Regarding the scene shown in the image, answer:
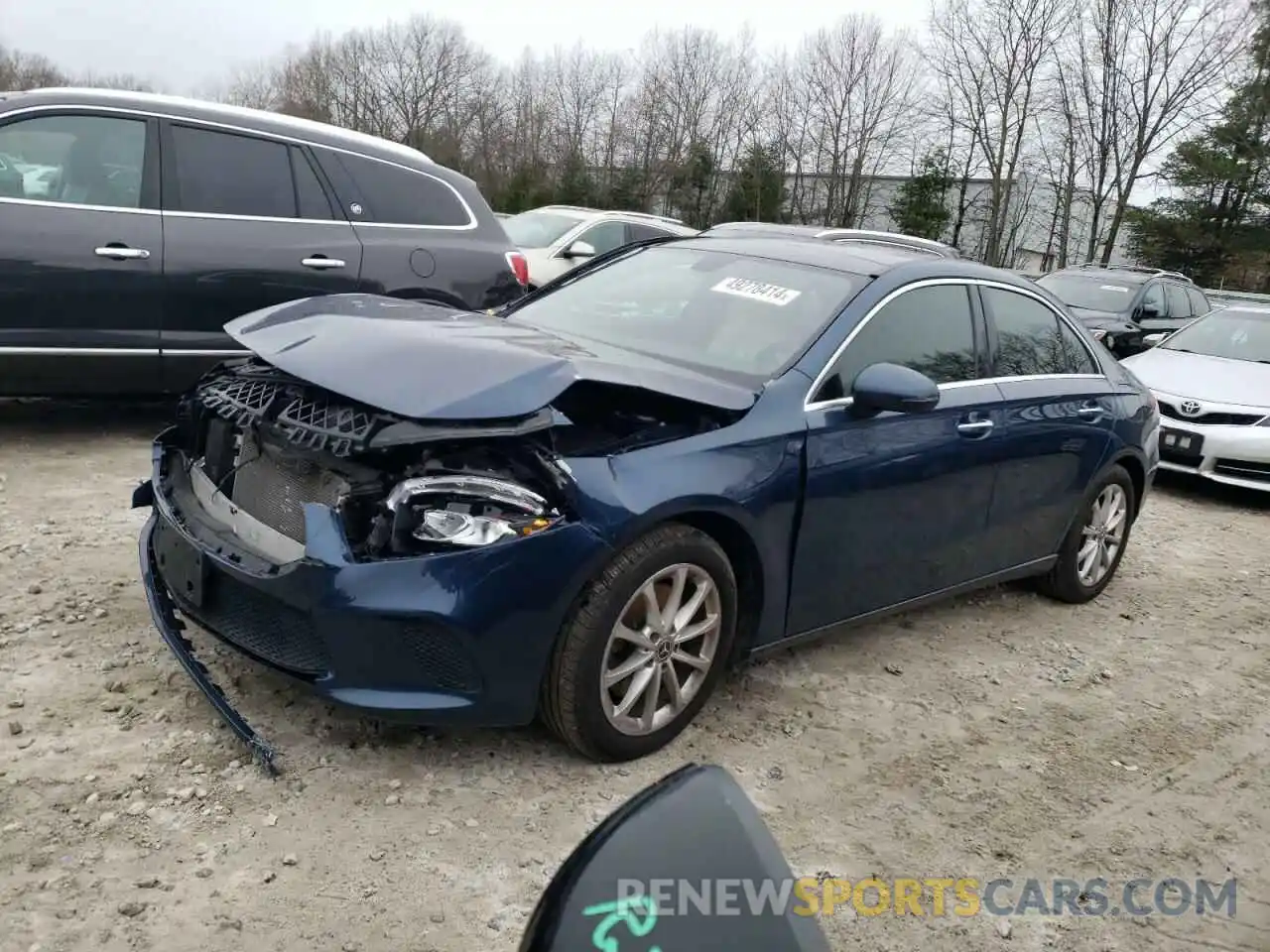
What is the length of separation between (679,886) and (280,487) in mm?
2113

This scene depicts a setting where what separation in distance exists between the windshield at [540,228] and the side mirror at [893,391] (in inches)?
363

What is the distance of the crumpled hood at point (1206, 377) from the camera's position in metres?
7.94

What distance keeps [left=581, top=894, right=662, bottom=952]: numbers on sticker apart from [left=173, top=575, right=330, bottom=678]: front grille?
1679mm

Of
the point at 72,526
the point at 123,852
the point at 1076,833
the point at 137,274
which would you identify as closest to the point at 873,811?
the point at 1076,833

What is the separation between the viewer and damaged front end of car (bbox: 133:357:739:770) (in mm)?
2695

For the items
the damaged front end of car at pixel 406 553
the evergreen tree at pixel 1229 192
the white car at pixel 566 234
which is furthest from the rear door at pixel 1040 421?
the evergreen tree at pixel 1229 192

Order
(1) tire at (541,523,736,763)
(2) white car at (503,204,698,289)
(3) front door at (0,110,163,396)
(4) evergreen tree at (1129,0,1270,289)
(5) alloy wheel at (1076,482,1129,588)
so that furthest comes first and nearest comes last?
(4) evergreen tree at (1129,0,1270,289), (2) white car at (503,204,698,289), (3) front door at (0,110,163,396), (5) alloy wheel at (1076,482,1129,588), (1) tire at (541,523,736,763)

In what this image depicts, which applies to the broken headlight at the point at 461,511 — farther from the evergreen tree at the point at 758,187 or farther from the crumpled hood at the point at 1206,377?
the evergreen tree at the point at 758,187

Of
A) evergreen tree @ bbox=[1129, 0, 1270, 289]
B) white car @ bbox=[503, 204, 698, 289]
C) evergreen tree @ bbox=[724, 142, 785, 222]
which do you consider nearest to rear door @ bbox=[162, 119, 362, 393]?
white car @ bbox=[503, 204, 698, 289]

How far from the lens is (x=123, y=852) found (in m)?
2.54

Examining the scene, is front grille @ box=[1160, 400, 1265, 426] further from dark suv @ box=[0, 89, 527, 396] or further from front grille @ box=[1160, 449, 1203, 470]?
dark suv @ box=[0, 89, 527, 396]

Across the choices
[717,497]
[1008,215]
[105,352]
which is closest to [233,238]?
[105,352]

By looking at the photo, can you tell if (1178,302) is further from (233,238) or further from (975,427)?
(233,238)

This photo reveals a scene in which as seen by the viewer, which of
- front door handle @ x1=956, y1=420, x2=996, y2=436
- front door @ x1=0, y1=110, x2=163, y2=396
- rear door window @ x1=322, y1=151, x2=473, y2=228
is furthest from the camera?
rear door window @ x1=322, y1=151, x2=473, y2=228
